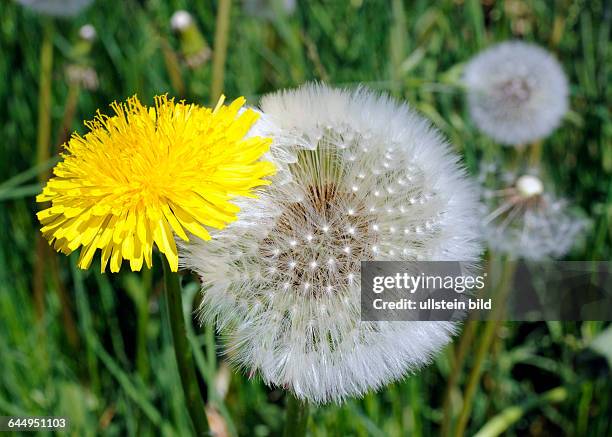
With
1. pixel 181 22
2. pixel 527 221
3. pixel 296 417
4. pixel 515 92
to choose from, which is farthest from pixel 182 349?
pixel 515 92

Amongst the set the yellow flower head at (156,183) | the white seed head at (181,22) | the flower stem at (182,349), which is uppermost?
the white seed head at (181,22)

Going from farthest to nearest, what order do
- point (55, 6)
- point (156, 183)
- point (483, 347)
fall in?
point (55, 6)
point (483, 347)
point (156, 183)

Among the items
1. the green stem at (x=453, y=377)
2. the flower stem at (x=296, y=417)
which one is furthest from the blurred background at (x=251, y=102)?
the flower stem at (x=296, y=417)

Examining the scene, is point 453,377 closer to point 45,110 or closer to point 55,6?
point 45,110

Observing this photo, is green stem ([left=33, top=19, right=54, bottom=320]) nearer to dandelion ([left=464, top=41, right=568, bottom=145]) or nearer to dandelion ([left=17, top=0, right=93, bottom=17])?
dandelion ([left=17, top=0, right=93, bottom=17])

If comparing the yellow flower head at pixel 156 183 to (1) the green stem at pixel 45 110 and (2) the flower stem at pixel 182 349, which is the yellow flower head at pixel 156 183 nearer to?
(2) the flower stem at pixel 182 349

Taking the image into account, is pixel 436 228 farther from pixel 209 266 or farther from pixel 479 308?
pixel 479 308
